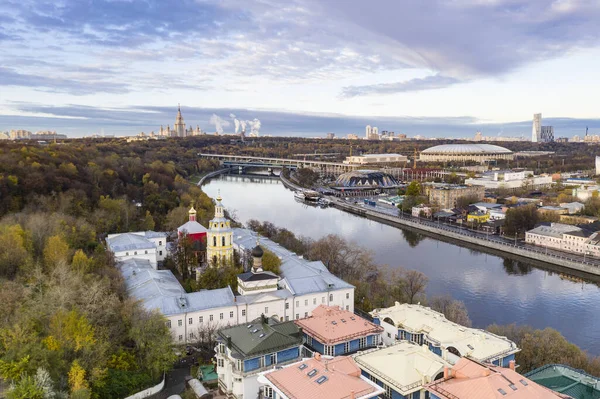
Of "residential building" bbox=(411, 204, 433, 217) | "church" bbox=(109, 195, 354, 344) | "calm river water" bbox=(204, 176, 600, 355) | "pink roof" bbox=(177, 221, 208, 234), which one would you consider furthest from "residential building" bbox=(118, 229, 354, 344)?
"residential building" bbox=(411, 204, 433, 217)

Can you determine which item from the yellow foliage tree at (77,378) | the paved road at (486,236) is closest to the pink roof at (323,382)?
the yellow foliage tree at (77,378)

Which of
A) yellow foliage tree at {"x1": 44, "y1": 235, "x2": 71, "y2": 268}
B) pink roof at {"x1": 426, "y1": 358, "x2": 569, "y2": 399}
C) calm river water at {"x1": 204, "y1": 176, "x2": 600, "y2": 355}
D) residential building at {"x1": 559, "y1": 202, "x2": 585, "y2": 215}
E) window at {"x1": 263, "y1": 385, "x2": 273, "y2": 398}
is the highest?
yellow foliage tree at {"x1": 44, "y1": 235, "x2": 71, "y2": 268}

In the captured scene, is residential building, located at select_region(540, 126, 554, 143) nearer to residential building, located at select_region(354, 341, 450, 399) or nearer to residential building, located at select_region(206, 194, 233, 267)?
residential building, located at select_region(206, 194, 233, 267)

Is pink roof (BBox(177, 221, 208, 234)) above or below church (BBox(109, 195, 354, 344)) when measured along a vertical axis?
above

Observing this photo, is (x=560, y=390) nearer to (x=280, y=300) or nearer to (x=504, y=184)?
(x=280, y=300)

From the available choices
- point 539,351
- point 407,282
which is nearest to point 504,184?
point 407,282

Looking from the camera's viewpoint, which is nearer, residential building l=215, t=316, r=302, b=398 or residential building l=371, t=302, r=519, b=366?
residential building l=215, t=316, r=302, b=398

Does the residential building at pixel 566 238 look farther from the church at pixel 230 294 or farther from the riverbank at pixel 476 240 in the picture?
the church at pixel 230 294

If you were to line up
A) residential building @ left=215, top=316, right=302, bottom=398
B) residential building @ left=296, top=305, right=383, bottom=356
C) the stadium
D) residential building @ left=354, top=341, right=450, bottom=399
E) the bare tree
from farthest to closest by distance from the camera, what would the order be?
the stadium
the bare tree
residential building @ left=296, top=305, right=383, bottom=356
residential building @ left=215, top=316, right=302, bottom=398
residential building @ left=354, top=341, right=450, bottom=399
